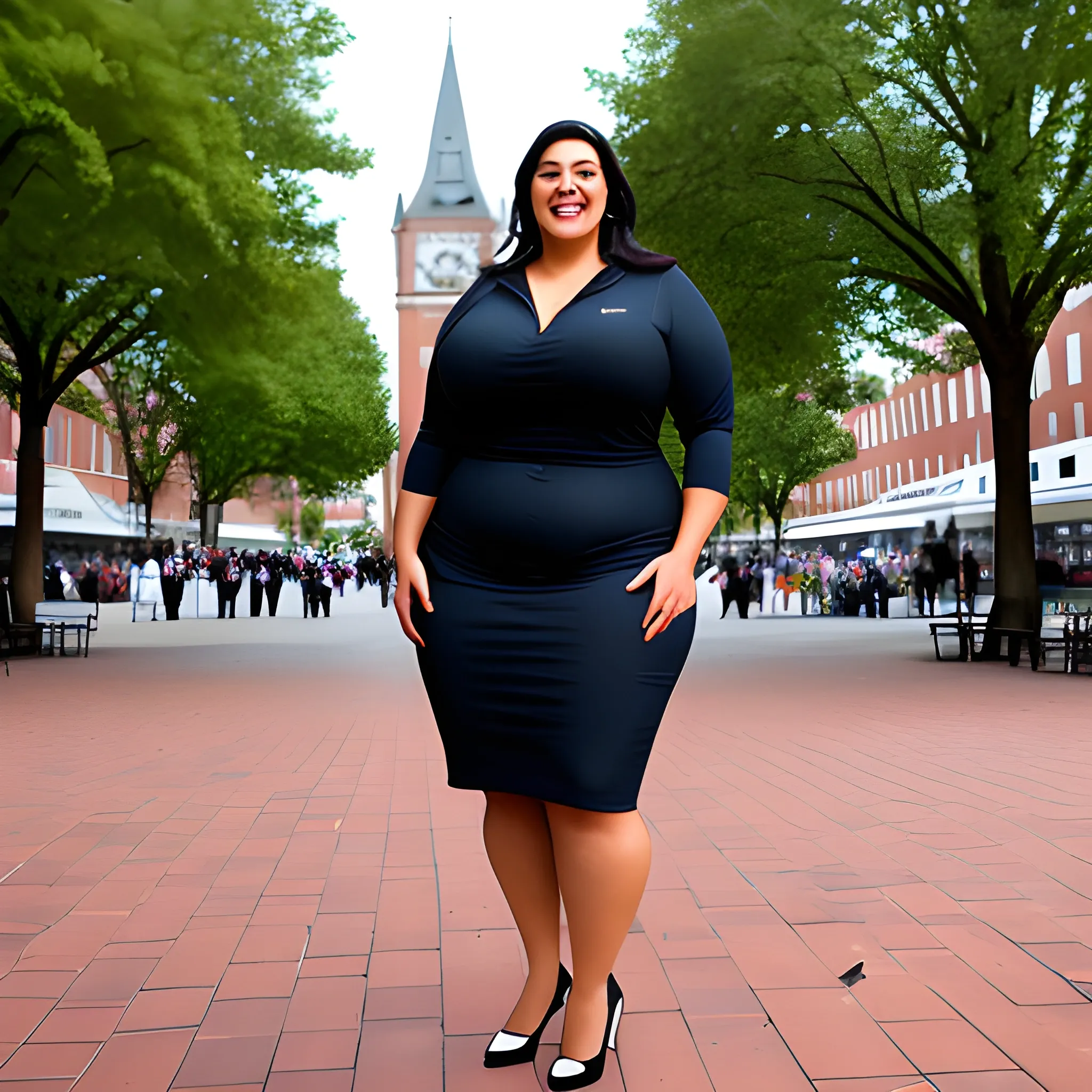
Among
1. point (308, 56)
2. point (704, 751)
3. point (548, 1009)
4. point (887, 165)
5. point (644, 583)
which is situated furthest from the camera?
point (308, 56)

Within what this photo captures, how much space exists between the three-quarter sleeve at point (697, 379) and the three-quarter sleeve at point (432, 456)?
52 centimetres

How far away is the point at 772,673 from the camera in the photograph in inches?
541

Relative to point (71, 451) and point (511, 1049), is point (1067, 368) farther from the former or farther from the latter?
point (71, 451)

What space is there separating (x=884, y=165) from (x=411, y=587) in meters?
12.5

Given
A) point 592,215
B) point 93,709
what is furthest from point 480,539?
point 93,709

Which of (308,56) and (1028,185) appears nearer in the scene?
(1028,185)

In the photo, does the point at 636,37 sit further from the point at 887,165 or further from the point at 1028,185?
the point at 1028,185

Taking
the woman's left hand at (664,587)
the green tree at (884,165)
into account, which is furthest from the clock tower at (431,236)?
the woman's left hand at (664,587)

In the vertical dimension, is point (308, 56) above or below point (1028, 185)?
above

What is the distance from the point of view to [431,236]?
90312mm

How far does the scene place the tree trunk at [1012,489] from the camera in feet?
49.4

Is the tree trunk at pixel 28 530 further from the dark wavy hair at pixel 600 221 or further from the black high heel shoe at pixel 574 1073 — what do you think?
the black high heel shoe at pixel 574 1073

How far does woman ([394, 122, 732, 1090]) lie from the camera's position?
2693 millimetres

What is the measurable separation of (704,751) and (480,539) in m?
5.41
